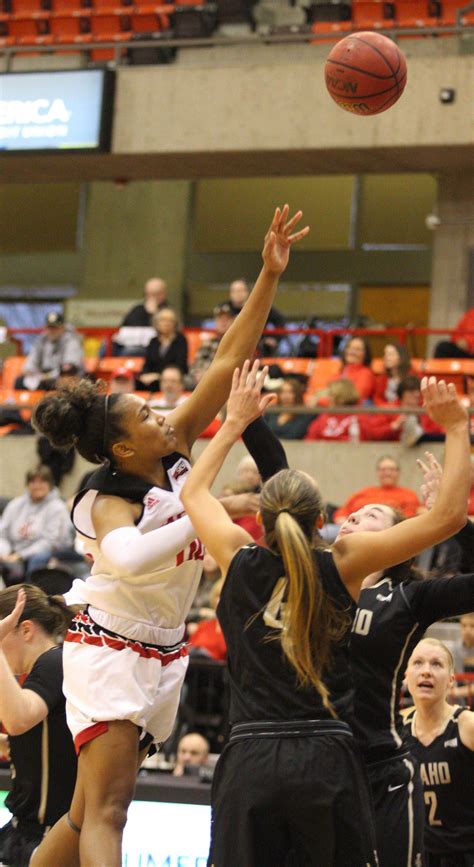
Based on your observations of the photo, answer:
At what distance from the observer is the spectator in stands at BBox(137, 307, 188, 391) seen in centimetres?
1136

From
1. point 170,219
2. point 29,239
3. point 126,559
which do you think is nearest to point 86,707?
point 126,559

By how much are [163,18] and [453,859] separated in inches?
461

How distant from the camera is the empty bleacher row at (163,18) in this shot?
1315 cm

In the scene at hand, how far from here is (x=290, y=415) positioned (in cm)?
1087

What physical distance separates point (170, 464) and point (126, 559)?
0.56 meters

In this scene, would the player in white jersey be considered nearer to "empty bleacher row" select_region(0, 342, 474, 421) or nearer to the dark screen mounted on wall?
"empty bleacher row" select_region(0, 342, 474, 421)

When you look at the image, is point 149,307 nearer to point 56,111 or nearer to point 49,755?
point 56,111

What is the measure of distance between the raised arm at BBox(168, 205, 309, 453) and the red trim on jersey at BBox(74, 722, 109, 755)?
923mm

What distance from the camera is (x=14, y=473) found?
38.8ft

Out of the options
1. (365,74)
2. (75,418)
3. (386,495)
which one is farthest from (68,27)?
(75,418)

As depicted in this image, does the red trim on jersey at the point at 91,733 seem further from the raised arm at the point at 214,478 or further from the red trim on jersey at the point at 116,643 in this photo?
the raised arm at the point at 214,478

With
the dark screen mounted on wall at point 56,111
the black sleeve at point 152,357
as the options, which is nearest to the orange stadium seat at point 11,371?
the black sleeve at point 152,357

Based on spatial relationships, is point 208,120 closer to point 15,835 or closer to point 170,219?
point 170,219

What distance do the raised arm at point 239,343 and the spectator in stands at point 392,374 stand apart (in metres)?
6.76
